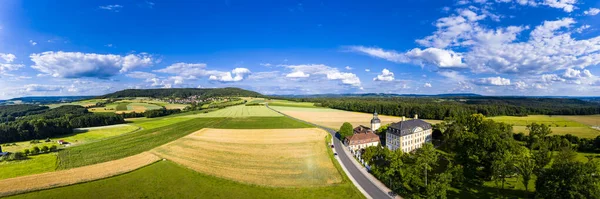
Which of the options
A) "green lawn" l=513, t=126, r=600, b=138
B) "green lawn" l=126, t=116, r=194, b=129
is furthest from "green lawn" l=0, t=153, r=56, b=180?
"green lawn" l=513, t=126, r=600, b=138

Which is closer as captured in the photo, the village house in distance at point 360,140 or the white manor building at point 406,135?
the white manor building at point 406,135

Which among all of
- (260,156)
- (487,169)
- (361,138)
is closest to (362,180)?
(487,169)

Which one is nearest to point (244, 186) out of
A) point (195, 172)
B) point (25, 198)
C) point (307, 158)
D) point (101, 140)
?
point (195, 172)

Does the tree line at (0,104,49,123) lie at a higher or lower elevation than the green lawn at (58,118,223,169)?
higher

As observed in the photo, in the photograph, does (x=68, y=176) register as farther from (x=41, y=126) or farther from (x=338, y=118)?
(x=338, y=118)

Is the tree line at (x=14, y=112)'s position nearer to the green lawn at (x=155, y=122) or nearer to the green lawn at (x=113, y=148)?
the green lawn at (x=155, y=122)

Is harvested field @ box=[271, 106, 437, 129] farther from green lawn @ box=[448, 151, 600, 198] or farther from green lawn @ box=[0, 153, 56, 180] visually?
green lawn @ box=[0, 153, 56, 180]

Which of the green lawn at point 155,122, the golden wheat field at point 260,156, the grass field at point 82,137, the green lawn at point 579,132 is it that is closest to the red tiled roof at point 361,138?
the golden wheat field at point 260,156
